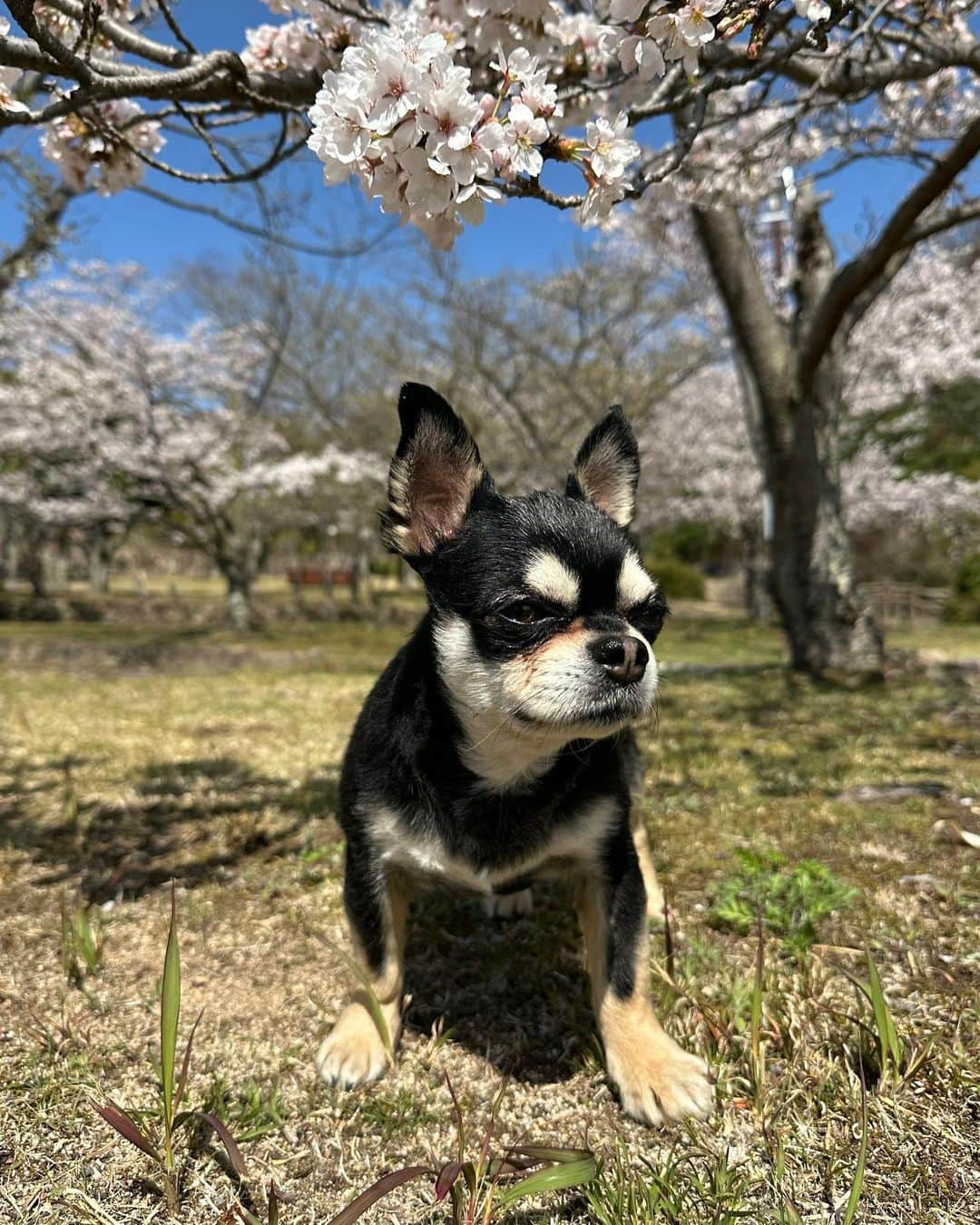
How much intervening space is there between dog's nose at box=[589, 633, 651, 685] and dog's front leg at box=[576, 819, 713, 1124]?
0.57 meters

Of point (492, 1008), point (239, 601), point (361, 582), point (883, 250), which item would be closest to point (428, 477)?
point (492, 1008)

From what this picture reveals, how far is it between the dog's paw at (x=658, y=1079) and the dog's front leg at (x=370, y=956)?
0.63m

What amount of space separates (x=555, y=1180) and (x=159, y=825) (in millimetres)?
3014

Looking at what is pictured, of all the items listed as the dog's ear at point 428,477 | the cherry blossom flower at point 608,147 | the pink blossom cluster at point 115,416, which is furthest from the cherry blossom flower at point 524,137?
the pink blossom cluster at point 115,416

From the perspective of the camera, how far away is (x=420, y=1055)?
2.01 metres

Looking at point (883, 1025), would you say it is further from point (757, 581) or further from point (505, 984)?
point (757, 581)

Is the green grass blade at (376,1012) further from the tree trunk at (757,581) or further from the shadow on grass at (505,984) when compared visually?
the tree trunk at (757,581)

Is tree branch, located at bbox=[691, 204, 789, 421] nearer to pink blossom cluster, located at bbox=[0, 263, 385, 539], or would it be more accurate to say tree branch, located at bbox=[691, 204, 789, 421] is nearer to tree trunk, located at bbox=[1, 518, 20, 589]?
pink blossom cluster, located at bbox=[0, 263, 385, 539]

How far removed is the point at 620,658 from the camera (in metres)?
1.71

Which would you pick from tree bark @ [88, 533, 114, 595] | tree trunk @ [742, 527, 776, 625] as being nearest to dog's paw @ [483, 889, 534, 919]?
tree trunk @ [742, 527, 776, 625]

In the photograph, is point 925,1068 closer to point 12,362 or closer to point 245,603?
point 245,603

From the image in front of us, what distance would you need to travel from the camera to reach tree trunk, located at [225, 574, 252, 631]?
1758 centimetres

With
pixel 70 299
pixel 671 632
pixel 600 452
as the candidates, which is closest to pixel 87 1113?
pixel 600 452

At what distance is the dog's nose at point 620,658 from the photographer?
1.70 m
